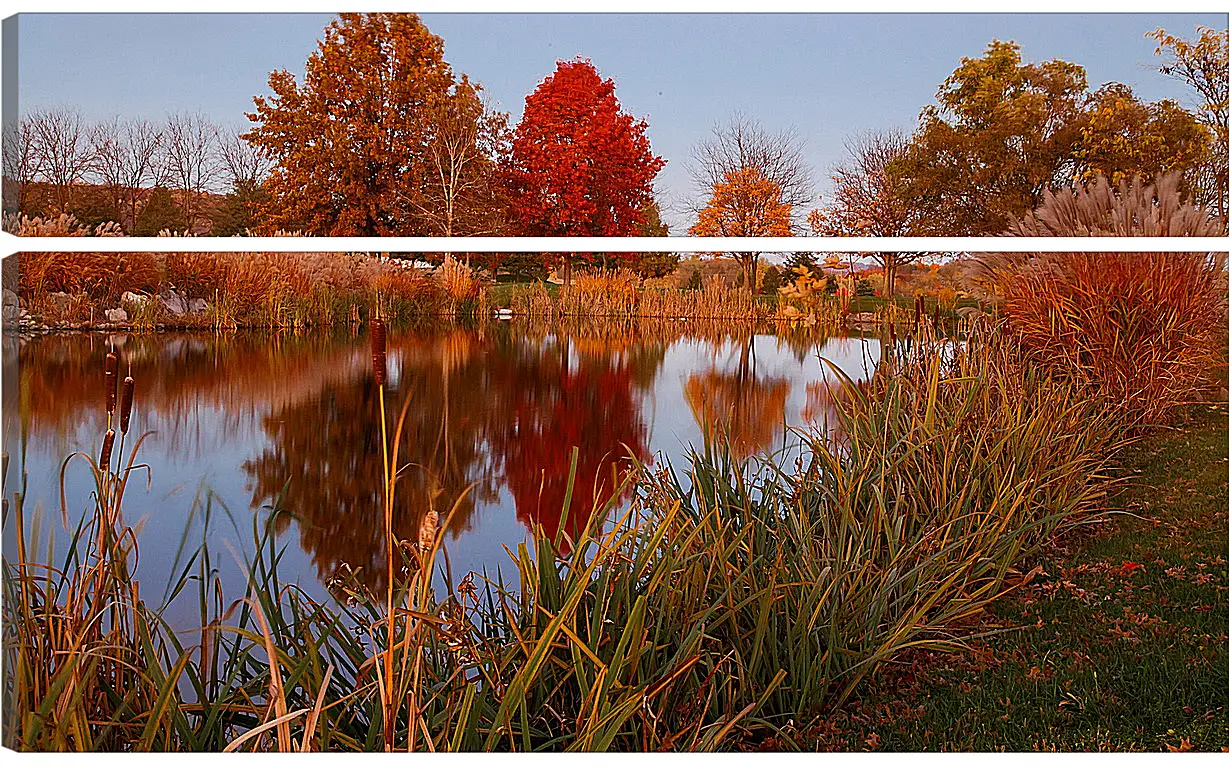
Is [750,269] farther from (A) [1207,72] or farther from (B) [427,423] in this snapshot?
(A) [1207,72]

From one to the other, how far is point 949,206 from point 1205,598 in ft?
4.12

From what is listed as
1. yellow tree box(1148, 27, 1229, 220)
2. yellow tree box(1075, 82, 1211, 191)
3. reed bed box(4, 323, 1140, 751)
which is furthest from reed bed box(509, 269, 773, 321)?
yellow tree box(1148, 27, 1229, 220)

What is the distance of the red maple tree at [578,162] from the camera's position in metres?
2.14

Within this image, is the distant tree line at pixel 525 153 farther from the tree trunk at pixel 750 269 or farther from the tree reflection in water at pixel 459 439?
the tree reflection in water at pixel 459 439

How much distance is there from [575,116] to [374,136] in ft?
1.59

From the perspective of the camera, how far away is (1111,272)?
11.8 feet

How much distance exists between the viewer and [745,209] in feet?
7.85

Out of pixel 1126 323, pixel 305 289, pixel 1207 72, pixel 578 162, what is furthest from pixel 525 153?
pixel 1126 323

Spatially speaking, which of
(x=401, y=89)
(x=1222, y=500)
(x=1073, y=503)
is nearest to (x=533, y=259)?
(x=401, y=89)

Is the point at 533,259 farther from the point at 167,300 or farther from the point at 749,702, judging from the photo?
the point at 749,702

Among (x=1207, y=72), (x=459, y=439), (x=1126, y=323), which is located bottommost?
(x=459, y=439)

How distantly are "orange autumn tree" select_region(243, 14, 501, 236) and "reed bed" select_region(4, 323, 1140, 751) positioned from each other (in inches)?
23.1

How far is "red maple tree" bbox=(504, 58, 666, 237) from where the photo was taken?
214 cm

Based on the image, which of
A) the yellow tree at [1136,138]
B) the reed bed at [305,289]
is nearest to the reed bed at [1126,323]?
the yellow tree at [1136,138]
